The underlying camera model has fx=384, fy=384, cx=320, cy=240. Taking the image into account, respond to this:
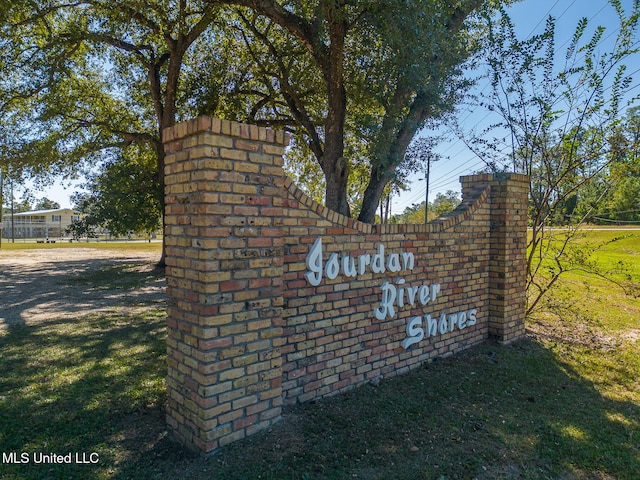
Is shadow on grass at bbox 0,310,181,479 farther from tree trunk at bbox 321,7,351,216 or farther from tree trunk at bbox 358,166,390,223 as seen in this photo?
tree trunk at bbox 358,166,390,223

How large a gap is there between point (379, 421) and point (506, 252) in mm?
3116

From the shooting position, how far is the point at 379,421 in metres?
3.09

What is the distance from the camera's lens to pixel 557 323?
21.1 feet

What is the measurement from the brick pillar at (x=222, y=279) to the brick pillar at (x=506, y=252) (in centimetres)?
350

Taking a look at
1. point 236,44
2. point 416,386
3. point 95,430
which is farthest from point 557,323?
point 236,44

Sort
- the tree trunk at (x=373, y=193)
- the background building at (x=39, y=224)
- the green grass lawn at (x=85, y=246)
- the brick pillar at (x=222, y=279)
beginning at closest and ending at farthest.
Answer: the brick pillar at (x=222, y=279) → the tree trunk at (x=373, y=193) → the green grass lawn at (x=85, y=246) → the background building at (x=39, y=224)

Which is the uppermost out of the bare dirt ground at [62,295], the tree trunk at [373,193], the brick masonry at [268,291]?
the tree trunk at [373,193]

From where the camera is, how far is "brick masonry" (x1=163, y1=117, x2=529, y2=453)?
2.51 meters

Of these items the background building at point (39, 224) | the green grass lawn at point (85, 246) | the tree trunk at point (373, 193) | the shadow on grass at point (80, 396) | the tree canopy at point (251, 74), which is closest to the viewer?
the shadow on grass at point (80, 396)

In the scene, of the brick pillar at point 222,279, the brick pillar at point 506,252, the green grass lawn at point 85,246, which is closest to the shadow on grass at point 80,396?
the brick pillar at point 222,279

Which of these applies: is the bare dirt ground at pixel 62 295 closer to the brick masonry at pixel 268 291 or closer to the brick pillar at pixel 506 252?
the brick masonry at pixel 268 291

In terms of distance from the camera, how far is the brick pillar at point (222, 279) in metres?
2.49

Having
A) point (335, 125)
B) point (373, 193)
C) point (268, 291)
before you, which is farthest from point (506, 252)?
point (335, 125)

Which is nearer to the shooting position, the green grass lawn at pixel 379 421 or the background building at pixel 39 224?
the green grass lawn at pixel 379 421
